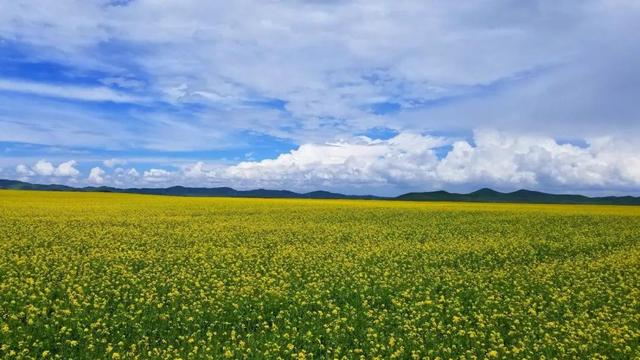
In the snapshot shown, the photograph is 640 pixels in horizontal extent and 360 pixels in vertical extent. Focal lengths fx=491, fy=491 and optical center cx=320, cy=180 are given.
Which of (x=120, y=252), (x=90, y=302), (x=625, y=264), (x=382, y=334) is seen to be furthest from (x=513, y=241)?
(x=90, y=302)

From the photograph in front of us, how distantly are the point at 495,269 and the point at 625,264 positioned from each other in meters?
6.39

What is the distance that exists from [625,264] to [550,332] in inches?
467

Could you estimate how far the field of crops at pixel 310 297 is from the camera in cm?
1152

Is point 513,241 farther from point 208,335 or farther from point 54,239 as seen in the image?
point 54,239

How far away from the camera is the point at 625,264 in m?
22.1

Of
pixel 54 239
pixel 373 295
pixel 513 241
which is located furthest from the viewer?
pixel 513 241

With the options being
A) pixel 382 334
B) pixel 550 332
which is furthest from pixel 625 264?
pixel 382 334

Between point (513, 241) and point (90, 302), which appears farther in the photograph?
point (513, 241)

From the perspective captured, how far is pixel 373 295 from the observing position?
52.6ft

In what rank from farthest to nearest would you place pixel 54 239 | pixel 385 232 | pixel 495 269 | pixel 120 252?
pixel 385 232, pixel 54 239, pixel 120 252, pixel 495 269

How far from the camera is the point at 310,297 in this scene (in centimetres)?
1530

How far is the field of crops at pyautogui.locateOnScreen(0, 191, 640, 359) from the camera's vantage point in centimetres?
1152

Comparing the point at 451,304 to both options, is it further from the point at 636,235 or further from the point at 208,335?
the point at 636,235

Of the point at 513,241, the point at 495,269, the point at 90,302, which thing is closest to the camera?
the point at 90,302
